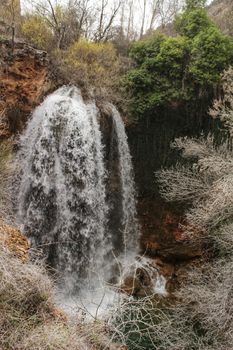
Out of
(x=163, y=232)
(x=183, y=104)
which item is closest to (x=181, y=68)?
(x=183, y=104)

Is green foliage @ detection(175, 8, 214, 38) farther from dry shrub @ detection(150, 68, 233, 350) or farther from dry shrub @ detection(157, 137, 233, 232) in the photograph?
dry shrub @ detection(150, 68, 233, 350)

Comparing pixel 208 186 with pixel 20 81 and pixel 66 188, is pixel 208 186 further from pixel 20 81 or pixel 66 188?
pixel 20 81

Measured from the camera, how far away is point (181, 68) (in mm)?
14062

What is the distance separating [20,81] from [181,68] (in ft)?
19.1

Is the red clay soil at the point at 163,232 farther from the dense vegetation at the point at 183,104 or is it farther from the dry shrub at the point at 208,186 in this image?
the dry shrub at the point at 208,186

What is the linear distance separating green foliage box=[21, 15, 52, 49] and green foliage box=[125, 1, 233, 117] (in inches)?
159

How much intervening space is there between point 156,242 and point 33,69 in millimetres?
7278

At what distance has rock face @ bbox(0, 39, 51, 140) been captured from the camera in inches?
461

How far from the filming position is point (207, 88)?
45.5 ft

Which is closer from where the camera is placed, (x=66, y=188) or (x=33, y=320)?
(x=33, y=320)

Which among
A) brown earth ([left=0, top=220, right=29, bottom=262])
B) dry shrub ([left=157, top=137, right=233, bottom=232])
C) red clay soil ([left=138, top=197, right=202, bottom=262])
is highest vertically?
dry shrub ([left=157, top=137, right=233, bottom=232])

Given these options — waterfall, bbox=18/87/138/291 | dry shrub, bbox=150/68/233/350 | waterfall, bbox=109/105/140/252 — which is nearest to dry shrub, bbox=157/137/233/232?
dry shrub, bbox=150/68/233/350

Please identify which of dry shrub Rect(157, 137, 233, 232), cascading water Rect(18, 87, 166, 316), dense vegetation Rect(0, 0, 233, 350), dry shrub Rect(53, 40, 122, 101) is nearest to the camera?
dense vegetation Rect(0, 0, 233, 350)

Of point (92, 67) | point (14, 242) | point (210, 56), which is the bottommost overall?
point (14, 242)
